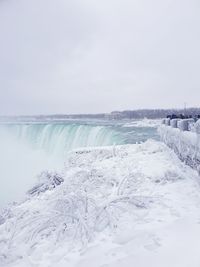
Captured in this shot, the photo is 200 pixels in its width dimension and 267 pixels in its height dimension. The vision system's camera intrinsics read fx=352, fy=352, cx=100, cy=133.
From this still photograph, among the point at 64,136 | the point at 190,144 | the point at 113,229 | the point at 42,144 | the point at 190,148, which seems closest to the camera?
the point at 113,229

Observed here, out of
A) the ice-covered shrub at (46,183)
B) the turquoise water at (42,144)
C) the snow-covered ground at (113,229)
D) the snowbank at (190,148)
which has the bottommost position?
the turquoise water at (42,144)

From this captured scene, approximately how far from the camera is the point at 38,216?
4.95 meters

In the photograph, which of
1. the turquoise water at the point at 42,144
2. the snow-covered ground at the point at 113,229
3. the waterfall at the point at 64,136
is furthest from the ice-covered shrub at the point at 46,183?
the waterfall at the point at 64,136

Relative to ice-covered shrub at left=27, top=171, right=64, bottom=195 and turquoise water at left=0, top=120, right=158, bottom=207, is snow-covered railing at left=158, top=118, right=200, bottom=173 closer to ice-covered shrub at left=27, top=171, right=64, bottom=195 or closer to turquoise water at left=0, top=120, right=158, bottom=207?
ice-covered shrub at left=27, top=171, right=64, bottom=195

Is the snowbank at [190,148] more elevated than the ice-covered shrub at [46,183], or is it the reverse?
the snowbank at [190,148]

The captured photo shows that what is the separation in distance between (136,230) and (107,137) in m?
21.4

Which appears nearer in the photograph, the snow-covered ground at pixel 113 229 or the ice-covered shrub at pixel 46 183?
the snow-covered ground at pixel 113 229

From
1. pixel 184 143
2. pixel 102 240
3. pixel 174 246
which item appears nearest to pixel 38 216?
pixel 102 240

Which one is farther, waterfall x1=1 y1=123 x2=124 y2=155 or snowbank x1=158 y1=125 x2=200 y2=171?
waterfall x1=1 y1=123 x2=124 y2=155

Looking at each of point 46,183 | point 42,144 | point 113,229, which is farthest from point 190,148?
point 42,144

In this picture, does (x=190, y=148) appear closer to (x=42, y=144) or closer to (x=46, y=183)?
(x=46, y=183)

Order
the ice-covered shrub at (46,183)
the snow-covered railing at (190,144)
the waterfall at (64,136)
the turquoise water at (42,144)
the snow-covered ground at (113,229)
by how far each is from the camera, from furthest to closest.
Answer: the waterfall at (64,136)
the turquoise water at (42,144)
the ice-covered shrub at (46,183)
the snow-covered railing at (190,144)
the snow-covered ground at (113,229)

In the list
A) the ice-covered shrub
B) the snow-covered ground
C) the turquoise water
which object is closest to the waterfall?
the turquoise water

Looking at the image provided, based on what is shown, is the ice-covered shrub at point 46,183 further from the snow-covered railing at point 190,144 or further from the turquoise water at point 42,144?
the turquoise water at point 42,144
